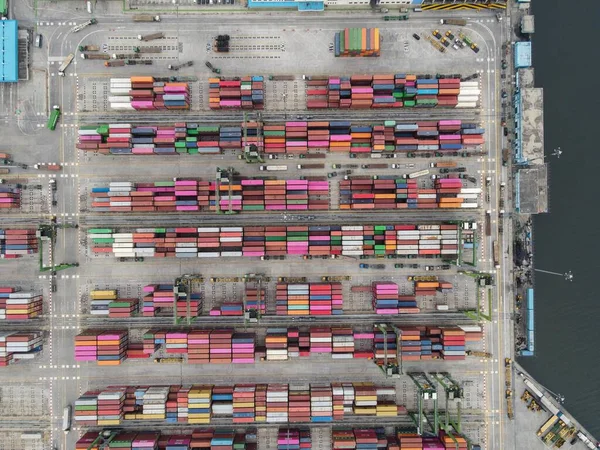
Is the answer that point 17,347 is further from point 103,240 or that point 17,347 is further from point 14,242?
point 103,240

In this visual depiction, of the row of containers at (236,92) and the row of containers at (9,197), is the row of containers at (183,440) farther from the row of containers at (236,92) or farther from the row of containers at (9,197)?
the row of containers at (236,92)

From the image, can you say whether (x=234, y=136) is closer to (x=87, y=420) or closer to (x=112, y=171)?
(x=112, y=171)

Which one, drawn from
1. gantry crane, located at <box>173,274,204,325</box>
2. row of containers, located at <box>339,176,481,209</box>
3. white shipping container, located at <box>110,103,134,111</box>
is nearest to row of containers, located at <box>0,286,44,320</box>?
gantry crane, located at <box>173,274,204,325</box>

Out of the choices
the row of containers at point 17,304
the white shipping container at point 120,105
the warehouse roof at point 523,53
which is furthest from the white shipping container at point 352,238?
the row of containers at point 17,304

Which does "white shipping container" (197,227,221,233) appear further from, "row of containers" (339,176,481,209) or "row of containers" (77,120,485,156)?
"row of containers" (339,176,481,209)

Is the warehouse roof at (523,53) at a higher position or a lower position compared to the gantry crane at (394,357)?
higher

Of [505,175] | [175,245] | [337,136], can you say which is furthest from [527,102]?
[175,245]

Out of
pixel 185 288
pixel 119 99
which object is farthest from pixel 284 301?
pixel 119 99
